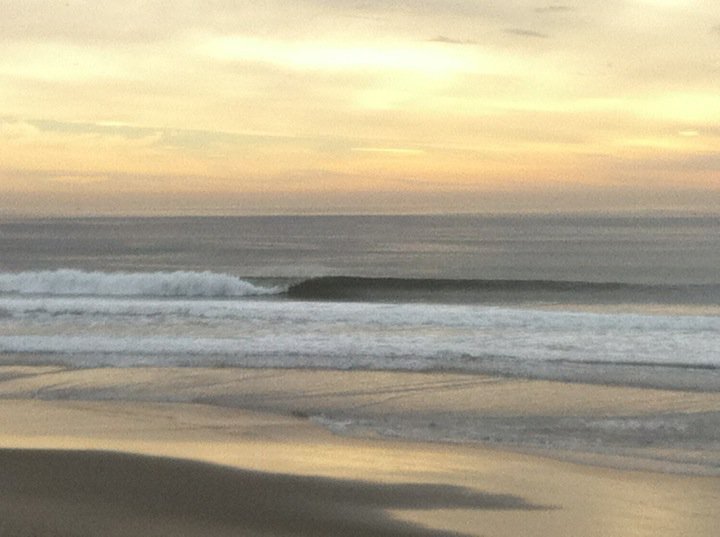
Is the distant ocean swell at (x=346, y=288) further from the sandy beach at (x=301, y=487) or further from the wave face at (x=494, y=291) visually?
the sandy beach at (x=301, y=487)

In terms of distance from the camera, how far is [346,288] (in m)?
31.3

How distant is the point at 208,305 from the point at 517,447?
14.2 m

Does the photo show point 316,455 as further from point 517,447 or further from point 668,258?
point 668,258

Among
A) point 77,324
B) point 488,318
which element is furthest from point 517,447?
point 77,324

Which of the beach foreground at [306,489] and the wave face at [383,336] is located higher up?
the wave face at [383,336]

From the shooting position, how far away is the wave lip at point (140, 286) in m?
30.1

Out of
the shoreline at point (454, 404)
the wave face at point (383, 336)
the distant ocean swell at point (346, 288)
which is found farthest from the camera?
the distant ocean swell at point (346, 288)

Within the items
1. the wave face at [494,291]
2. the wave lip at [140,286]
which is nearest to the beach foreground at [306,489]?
the wave face at [494,291]

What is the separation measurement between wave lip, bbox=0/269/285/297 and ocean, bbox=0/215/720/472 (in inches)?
2.4

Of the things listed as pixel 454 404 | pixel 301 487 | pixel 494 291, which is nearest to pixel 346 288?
pixel 494 291

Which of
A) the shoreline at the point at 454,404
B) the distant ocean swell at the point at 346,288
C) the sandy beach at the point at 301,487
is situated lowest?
the sandy beach at the point at 301,487

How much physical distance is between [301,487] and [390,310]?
43.5ft

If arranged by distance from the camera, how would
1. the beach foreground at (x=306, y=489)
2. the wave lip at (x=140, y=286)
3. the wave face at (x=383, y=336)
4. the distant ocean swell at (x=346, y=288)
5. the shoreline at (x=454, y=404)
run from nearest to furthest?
1. the beach foreground at (x=306, y=489)
2. the shoreline at (x=454, y=404)
3. the wave face at (x=383, y=336)
4. the distant ocean swell at (x=346, y=288)
5. the wave lip at (x=140, y=286)

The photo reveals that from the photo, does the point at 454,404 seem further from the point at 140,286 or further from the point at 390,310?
the point at 140,286
